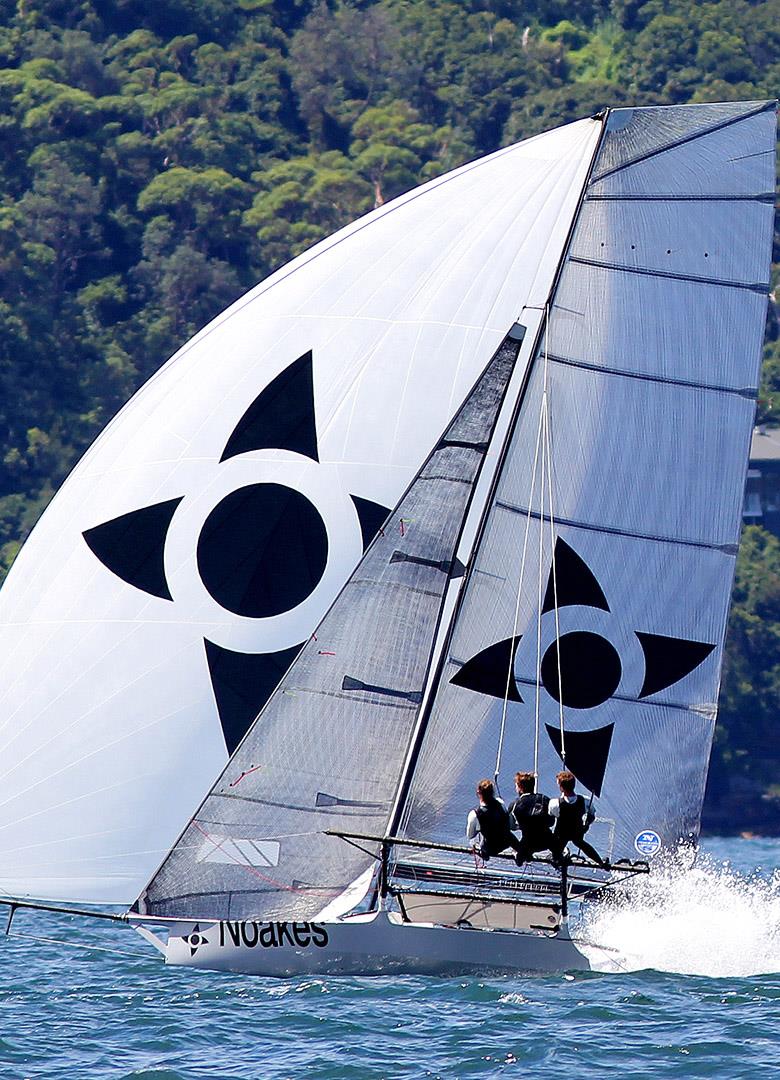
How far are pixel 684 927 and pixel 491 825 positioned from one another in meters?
1.84

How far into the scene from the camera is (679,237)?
1293 cm

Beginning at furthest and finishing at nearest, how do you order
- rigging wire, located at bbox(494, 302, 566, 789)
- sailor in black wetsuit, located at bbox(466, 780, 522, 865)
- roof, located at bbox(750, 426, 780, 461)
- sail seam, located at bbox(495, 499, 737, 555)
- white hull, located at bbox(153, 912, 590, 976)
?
roof, located at bbox(750, 426, 780, 461)
sail seam, located at bbox(495, 499, 737, 555)
rigging wire, located at bbox(494, 302, 566, 789)
sailor in black wetsuit, located at bbox(466, 780, 522, 865)
white hull, located at bbox(153, 912, 590, 976)

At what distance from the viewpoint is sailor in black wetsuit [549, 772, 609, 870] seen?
11625 millimetres

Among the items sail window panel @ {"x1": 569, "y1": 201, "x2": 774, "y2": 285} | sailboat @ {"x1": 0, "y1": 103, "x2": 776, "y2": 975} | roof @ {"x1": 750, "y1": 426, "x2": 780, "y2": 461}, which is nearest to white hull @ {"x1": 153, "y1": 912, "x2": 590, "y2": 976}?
sailboat @ {"x1": 0, "y1": 103, "x2": 776, "y2": 975}

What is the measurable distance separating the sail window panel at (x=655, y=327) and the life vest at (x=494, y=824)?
2.96 m

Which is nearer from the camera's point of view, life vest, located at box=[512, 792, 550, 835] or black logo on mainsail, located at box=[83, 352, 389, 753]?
life vest, located at box=[512, 792, 550, 835]

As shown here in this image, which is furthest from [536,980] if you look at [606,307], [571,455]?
[606,307]

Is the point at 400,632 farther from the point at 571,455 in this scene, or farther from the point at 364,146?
the point at 364,146

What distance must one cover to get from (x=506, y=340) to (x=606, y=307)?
859mm

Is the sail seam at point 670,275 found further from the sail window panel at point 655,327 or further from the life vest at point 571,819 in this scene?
the life vest at point 571,819

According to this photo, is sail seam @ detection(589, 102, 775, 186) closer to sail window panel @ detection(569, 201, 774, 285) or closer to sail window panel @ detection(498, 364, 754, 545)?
sail window panel @ detection(569, 201, 774, 285)

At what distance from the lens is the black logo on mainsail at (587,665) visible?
12.8 metres

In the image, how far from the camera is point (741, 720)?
157 ft

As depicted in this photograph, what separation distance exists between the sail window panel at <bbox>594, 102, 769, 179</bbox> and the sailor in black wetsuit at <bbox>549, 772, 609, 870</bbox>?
4015 millimetres
